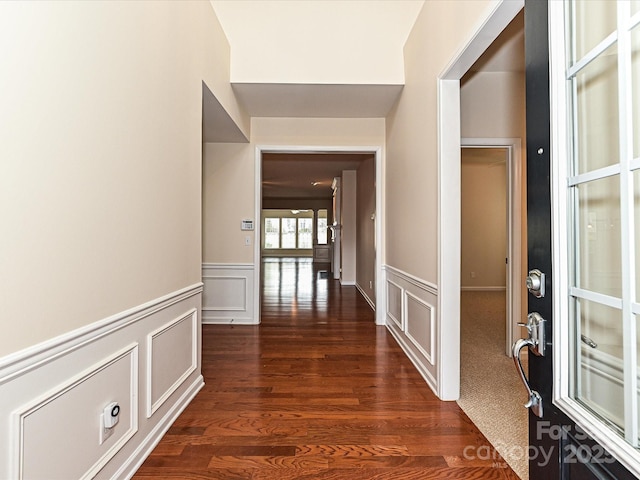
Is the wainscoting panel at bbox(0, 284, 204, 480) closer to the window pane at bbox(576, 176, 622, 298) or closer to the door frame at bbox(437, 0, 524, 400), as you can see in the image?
the window pane at bbox(576, 176, 622, 298)

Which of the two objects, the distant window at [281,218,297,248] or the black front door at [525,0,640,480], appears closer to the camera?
the black front door at [525,0,640,480]

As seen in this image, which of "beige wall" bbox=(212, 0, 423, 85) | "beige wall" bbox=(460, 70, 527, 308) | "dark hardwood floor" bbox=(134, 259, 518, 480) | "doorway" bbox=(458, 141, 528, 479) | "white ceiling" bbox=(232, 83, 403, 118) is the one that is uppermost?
"beige wall" bbox=(212, 0, 423, 85)

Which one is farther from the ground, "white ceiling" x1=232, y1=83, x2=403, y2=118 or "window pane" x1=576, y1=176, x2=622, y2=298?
"white ceiling" x1=232, y1=83, x2=403, y2=118

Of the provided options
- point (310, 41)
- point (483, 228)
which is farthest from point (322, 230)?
point (310, 41)

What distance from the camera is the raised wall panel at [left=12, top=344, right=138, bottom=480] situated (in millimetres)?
1092

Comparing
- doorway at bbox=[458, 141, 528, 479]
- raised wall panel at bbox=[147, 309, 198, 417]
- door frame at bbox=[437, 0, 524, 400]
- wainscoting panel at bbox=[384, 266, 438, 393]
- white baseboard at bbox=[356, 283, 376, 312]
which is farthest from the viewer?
white baseboard at bbox=[356, 283, 376, 312]

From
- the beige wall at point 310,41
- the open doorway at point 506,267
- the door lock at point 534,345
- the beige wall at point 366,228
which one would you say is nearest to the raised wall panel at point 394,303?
the open doorway at point 506,267

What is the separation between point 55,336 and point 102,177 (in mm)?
598

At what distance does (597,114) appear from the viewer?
909mm

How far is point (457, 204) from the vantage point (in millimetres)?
2404

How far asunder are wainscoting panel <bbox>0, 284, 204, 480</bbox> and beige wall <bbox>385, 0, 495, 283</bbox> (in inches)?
69.2

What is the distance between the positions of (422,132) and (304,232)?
15.9 meters

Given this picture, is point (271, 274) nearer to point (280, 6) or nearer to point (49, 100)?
point (280, 6)

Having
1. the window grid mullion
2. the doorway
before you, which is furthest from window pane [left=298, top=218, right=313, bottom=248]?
the window grid mullion
